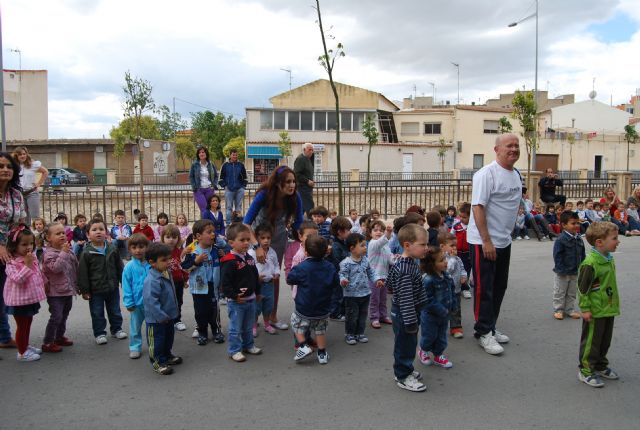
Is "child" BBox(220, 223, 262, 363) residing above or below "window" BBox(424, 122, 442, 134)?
below

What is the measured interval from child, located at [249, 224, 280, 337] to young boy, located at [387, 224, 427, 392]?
1656mm

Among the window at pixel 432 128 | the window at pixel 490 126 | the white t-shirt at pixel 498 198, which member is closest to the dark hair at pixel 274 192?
the white t-shirt at pixel 498 198

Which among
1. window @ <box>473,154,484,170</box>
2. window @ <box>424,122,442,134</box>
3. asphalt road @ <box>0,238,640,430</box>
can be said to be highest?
window @ <box>424,122,442,134</box>

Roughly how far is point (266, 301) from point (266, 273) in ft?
1.35

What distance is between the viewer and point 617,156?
166 feet

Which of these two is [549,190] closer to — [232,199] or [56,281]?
[232,199]

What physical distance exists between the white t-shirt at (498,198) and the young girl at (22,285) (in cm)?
418

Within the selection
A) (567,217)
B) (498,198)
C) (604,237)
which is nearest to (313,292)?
(498,198)

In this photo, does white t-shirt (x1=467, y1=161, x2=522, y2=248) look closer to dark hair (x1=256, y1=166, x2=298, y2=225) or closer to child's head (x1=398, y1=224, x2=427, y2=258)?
child's head (x1=398, y1=224, x2=427, y2=258)

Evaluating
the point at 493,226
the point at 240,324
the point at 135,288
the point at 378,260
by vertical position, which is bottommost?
the point at 240,324

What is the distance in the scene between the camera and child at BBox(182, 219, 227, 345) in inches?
211

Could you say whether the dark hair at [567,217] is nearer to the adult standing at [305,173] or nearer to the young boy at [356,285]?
the young boy at [356,285]

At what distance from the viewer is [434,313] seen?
4.51 m

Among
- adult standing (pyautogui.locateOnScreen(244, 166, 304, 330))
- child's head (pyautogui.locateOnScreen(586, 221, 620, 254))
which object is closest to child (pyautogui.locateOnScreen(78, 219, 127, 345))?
adult standing (pyautogui.locateOnScreen(244, 166, 304, 330))
